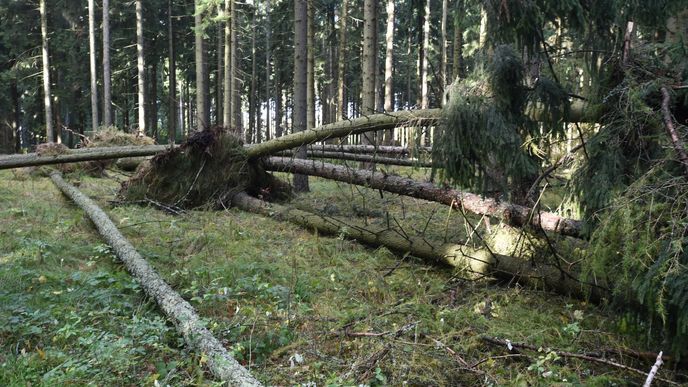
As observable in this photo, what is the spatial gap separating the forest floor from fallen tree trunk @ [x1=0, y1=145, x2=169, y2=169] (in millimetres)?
1151

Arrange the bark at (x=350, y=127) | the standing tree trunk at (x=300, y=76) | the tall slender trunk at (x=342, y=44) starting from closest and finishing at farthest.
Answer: the bark at (x=350, y=127)
the standing tree trunk at (x=300, y=76)
the tall slender trunk at (x=342, y=44)

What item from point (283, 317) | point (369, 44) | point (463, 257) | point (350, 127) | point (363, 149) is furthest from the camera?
point (369, 44)

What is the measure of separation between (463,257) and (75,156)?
707cm

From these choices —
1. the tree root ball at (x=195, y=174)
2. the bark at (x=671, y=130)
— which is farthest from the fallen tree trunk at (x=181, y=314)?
the bark at (x=671, y=130)

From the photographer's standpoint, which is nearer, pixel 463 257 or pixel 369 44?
pixel 463 257

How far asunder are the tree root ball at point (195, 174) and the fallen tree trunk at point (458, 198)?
1.68 meters

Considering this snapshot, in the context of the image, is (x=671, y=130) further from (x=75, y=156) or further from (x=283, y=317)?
(x=75, y=156)

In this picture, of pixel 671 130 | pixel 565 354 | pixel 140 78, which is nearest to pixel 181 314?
pixel 565 354

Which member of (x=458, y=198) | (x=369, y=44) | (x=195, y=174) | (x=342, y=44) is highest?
(x=342, y=44)

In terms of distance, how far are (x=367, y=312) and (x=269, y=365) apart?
114cm

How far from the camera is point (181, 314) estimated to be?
3.60 m

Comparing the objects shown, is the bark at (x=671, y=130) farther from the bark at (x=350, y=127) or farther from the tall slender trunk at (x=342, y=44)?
the tall slender trunk at (x=342, y=44)

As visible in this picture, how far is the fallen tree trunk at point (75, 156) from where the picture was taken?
7.21 m

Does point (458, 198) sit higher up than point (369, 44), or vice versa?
point (369, 44)
